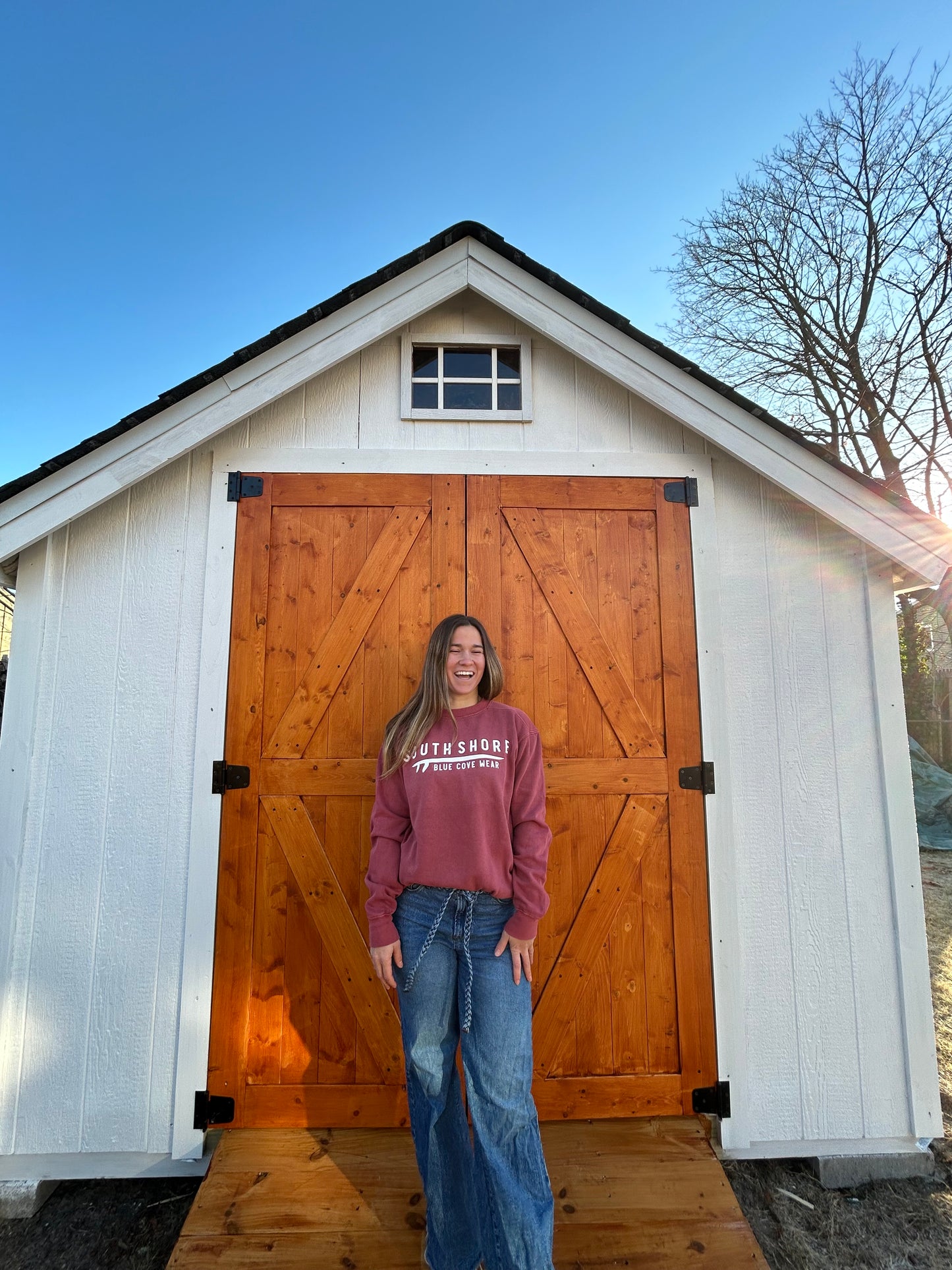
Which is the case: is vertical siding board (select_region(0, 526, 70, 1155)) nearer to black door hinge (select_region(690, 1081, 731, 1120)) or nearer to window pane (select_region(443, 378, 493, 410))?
window pane (select_region(443, 378, 493, 410))

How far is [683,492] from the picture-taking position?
294 centimetres

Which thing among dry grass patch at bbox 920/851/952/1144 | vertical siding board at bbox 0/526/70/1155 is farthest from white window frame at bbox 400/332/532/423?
dry grass patch at bbox 920/851/952/1144

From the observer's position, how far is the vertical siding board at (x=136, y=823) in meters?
2.55

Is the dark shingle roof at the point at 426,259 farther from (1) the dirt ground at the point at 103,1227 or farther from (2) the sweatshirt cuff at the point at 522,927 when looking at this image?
(1) the dirt ground at the point at 103,1227

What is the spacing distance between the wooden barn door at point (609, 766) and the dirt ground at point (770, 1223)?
0.47 m

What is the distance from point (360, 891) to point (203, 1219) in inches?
44.2

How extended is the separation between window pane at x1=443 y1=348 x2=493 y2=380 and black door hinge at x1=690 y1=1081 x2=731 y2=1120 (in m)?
3.22

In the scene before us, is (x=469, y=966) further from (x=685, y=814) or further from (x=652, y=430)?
(x=652, y=430)

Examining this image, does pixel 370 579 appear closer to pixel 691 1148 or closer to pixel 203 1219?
pixel 203 1219

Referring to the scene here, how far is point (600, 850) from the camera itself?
271 centimetres

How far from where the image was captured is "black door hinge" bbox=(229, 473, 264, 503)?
2.85 meters

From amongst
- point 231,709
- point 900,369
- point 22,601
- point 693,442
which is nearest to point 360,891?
Result: point 231,709

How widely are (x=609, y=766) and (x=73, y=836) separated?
227 cm

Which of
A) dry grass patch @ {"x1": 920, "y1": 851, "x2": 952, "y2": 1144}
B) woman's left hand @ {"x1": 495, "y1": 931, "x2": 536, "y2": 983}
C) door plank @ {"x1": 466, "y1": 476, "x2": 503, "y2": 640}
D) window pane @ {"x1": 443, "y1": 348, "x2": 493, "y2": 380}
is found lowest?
dry grass patch @ {"x1": 920, "y1": 851, "x2": 952, "y2": 1144}
